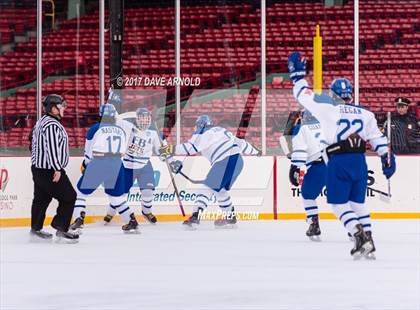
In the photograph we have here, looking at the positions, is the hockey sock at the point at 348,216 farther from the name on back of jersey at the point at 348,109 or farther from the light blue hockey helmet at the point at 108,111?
the light blue hockey helmet at the point at 108,111

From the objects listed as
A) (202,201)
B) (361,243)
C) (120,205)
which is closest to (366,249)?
(361,243)

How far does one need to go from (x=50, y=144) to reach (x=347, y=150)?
278cm

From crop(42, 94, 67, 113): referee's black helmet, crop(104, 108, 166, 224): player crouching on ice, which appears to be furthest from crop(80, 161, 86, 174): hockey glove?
crop(42, 94, 67, 113): referee's black helmet

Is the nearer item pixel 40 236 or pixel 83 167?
pixel 40 236

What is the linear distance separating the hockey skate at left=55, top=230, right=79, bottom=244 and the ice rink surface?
0.09m

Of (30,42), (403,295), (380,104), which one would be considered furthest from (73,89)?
(403,295)

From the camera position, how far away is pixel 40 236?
1048 centimetres

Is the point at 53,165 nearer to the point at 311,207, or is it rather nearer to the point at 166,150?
the point at 311,207

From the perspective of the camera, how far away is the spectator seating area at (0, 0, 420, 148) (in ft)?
47.7

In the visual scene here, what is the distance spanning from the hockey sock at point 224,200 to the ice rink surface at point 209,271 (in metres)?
0.35

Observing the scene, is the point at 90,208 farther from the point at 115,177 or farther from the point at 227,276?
the point at 227,276

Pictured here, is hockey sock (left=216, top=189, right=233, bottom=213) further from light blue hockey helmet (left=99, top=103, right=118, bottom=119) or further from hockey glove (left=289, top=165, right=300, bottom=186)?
hockey glove (left=289, top=165, right=300, bottom=186)

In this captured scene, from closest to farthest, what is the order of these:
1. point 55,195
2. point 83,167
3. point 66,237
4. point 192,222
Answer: point 55,195
point 66,237
point 192,222
point 83,167

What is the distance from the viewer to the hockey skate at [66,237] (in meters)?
10.4
